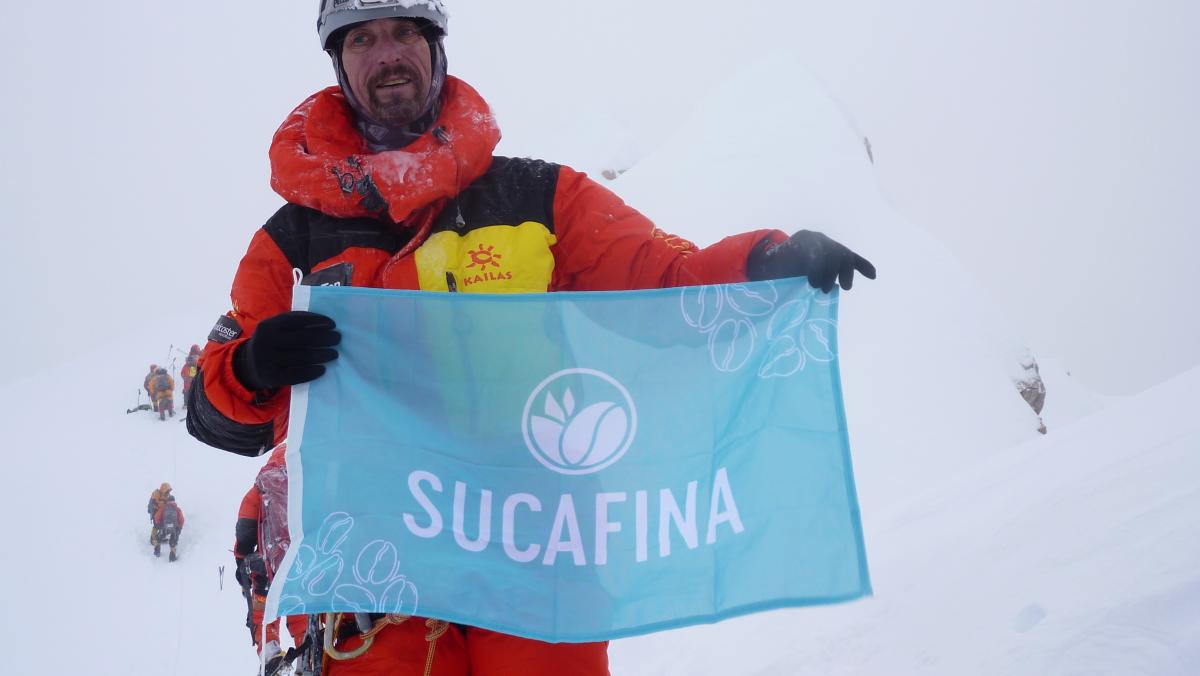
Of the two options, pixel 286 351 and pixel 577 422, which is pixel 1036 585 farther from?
pixel 286 351

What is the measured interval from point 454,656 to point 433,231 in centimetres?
135

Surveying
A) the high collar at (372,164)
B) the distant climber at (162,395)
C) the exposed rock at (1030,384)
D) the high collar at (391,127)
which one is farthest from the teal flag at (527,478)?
the exposed rock at (1030,384)

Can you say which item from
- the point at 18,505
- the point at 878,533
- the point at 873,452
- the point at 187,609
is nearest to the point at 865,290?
the point at 873,452

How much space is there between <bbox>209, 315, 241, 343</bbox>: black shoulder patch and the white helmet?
1.09 metres

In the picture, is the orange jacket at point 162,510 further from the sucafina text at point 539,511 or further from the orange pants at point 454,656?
the sucafina text at point 539,511

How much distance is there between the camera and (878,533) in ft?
16.0

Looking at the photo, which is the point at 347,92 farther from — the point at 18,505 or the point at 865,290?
the point at 865,290

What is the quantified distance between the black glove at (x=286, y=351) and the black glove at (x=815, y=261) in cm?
135

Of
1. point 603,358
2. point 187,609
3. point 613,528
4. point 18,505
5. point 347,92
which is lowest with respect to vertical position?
point 187,609

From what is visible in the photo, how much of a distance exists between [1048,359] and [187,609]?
27.2 metres

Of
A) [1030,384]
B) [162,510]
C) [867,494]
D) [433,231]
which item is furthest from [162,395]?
[1030,384]

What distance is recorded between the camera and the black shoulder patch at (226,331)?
237 cm

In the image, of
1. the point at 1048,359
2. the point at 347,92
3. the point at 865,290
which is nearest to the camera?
the point at 347,92

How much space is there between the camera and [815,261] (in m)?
2.28
